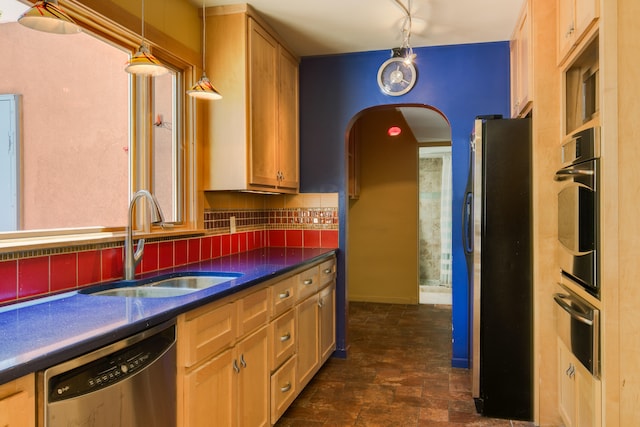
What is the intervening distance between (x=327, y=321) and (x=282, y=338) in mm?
997

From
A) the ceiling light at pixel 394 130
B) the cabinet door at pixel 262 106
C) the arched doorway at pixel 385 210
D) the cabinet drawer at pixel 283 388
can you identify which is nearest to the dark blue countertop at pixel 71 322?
the cabinet drawer at pixel 283 388

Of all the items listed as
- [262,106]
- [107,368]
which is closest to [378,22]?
[262,106]

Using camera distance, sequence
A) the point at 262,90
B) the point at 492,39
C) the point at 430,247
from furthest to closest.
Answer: the point at 430,247
the point at 492,39
the point at 262,90

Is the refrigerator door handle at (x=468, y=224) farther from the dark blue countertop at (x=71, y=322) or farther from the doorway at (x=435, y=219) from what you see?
the doorway at (x=435, y=219)

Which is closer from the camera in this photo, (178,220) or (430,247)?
(178,220)

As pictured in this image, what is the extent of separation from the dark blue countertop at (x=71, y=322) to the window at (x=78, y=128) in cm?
49

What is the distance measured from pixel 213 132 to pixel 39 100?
3.72ft

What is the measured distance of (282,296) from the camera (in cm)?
257

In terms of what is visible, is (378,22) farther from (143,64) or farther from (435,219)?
(435,219)

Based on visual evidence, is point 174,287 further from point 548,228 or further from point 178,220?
point 548,228

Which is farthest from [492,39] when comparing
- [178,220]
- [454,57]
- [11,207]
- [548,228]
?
[11,207]

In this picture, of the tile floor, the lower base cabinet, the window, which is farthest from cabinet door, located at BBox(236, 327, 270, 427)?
the window

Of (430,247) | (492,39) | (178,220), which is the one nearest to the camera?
(178,220)

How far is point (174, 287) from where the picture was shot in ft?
7.66
